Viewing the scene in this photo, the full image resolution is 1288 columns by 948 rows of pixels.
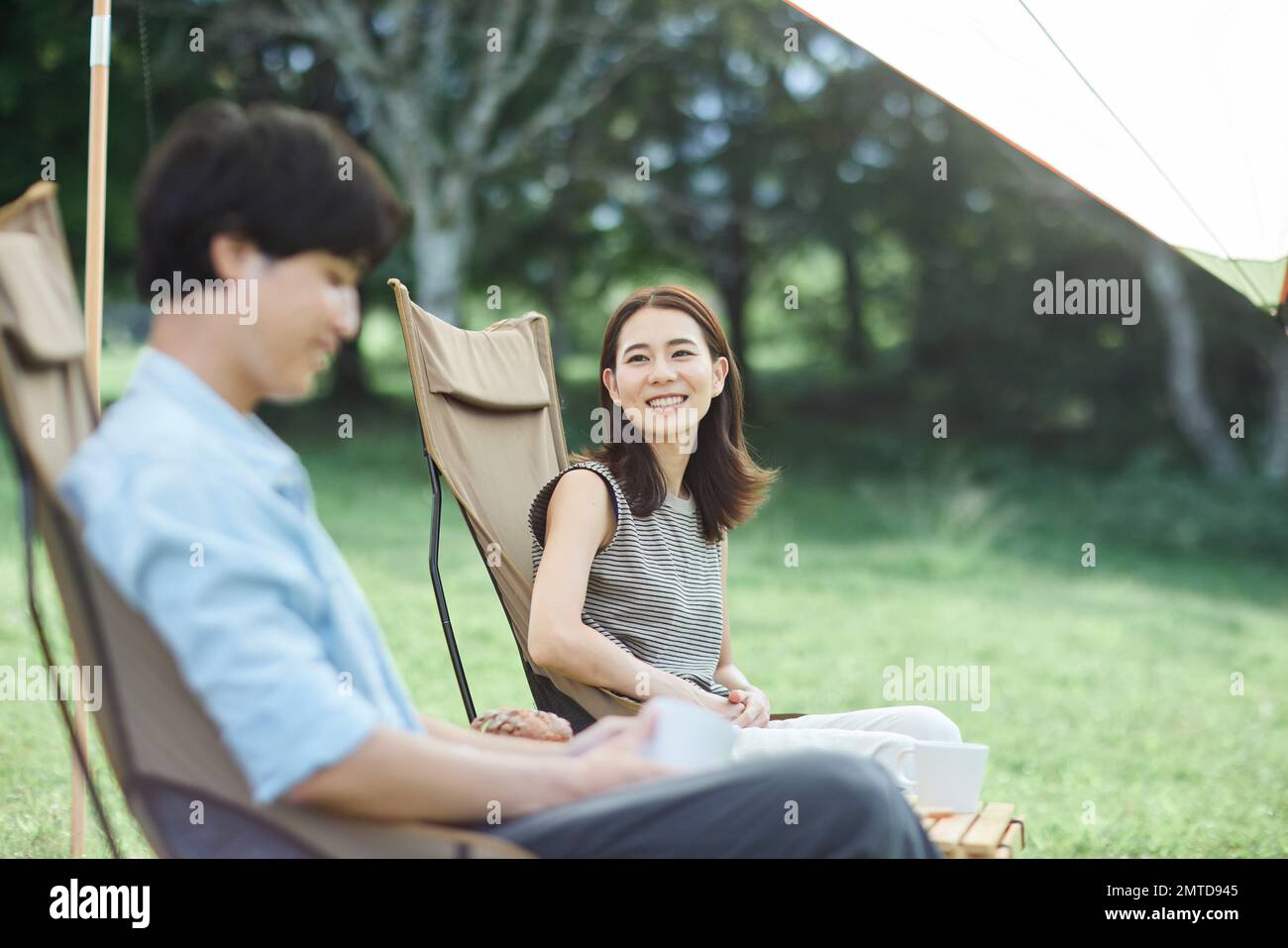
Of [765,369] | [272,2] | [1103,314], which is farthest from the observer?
[765,369]

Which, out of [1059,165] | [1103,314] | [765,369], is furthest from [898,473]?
[1059,165]

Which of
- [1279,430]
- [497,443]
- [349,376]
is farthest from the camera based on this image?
[349,376]

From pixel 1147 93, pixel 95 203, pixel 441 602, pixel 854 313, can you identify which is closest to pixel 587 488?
pixel 441 602

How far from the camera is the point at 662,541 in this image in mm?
2525

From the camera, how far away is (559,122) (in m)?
12.5

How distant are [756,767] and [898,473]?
10949mm

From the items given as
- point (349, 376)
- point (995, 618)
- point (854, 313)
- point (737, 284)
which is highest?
point (737, 284)

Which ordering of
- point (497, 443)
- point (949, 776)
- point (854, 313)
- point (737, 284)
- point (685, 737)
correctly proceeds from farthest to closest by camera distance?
point (854, 313), point (737, 284), point (497, 443), point (949, 776), point (685, 737)

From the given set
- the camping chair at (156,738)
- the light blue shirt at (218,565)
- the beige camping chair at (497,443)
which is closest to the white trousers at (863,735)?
the beige camping chair at (497,443)

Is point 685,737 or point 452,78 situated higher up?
point 452,78

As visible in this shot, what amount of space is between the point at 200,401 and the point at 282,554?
0.19 m

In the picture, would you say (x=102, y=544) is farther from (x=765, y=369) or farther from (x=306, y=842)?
(x=765, y=369)

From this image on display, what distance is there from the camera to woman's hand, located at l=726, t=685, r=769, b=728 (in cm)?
245

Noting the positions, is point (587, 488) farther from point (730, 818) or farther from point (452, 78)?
point (452, 78)
